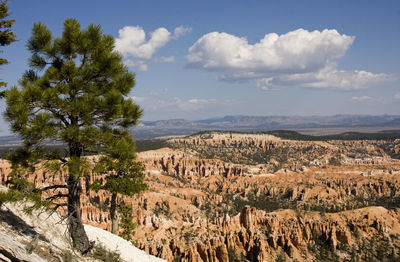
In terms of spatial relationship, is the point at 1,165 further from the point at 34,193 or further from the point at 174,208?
the point at 34,193

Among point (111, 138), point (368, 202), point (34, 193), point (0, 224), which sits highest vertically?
point (111, 138)

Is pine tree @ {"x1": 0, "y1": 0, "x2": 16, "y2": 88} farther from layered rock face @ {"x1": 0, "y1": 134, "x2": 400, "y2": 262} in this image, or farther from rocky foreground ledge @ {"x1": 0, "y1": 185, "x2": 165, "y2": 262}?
layered rock face @ {"x1": 0, "y1": 134, "x2": 400, "y2": 262}

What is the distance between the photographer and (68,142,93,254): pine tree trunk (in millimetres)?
12422

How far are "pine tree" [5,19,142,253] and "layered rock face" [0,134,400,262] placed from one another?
1359 inches

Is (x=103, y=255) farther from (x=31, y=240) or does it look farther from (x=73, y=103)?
(x=73, y=103)

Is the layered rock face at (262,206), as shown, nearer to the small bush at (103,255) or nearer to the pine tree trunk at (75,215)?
the small bush at (103,255)

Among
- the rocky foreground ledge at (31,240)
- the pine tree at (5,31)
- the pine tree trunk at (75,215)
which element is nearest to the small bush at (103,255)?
the rocky foreground ledge at (31,240)

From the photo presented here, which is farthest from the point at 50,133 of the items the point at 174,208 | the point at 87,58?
the point at 174,208

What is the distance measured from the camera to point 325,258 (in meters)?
54.2

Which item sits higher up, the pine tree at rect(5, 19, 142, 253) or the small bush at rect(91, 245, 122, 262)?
the pine tree at rect(5, 19, 142, 253)

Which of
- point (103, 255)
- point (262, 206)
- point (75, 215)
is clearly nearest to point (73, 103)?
point (75, 215)

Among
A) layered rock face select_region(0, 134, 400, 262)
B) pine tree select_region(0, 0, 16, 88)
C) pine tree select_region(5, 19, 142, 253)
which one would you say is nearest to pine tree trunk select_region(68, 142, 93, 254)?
pine tree select_region(5, 19, 142, 253)

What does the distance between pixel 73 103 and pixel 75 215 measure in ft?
15.9

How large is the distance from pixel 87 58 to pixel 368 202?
4765 inches
